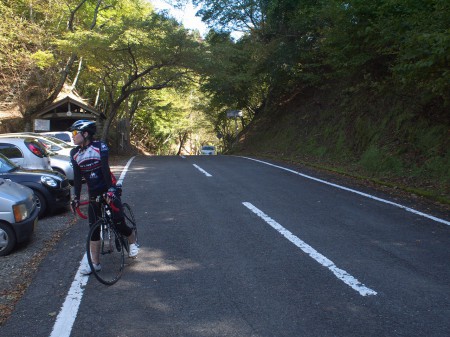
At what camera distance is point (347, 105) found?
750 inches

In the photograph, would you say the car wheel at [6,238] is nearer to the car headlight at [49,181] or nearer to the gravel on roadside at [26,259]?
the gravel on roadside at [26,259]

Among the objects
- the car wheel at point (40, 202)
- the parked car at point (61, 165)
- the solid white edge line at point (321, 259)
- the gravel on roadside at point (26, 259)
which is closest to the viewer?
the solid white edge line at point (321, 259)

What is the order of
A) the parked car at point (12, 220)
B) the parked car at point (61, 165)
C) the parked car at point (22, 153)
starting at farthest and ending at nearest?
1. the parked car at point (61, 165)
2. the parked car at point (22, 153)
3. the parked car at point (12, 220)

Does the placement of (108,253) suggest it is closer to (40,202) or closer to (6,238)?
(6,238)

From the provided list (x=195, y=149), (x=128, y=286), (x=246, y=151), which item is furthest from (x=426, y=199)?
(x=195, y=149)

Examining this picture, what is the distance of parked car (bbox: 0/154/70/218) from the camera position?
8.18 metres

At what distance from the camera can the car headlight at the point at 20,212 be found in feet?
20.2

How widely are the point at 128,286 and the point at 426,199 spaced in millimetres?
7325

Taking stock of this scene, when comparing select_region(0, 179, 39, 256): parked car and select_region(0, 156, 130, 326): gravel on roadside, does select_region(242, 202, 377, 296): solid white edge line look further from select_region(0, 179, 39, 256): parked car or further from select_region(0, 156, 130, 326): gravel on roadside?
select_region(0, 179, 39, 256): parked car

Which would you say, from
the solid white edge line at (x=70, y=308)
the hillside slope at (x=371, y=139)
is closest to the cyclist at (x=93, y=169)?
the solid white edge line at (x=70, y=308)

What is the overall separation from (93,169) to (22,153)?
5.74 metres

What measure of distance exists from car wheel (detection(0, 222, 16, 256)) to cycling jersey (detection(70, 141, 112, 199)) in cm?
202

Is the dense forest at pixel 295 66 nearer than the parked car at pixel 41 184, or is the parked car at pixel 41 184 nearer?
the parked car at pixel 41 184

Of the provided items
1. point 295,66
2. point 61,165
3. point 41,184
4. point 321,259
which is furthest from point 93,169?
point 295,66
